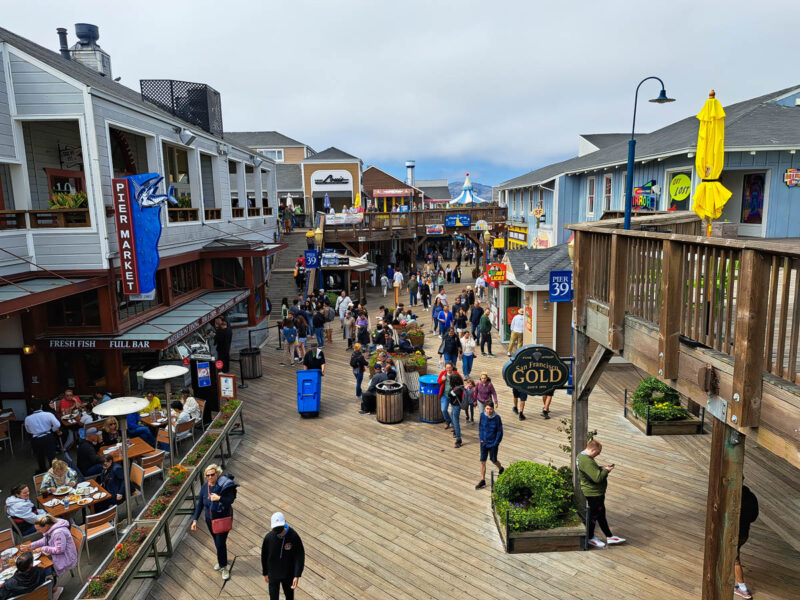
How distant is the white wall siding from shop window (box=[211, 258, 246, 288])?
8.85m

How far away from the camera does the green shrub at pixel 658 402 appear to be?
11414mm

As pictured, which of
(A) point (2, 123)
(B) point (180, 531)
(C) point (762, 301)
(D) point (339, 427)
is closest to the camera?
(C) point (762, 301)

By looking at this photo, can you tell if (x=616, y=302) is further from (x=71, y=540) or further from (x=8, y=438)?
(x=8, y=438)

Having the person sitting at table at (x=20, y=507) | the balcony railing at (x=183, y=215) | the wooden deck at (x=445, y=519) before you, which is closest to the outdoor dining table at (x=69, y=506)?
the person sitting at table at (x=20, y=507)

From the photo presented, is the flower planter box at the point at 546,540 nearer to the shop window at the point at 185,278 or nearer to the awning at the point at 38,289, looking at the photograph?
the awning at the point at 38,289

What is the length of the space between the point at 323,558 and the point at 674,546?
5.17 meters

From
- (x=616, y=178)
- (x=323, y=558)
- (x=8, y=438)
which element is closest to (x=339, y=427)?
(x=323, y=558)

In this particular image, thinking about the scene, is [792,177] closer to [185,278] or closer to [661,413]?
[661,413]

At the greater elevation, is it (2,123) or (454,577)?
(2,123)

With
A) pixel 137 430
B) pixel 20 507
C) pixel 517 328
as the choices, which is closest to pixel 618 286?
pixel 20 507

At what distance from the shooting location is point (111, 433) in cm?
1039

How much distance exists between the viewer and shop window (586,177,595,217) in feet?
78.9

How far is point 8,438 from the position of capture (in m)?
11.2

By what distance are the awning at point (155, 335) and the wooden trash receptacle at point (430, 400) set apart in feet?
19.8
